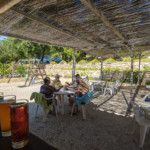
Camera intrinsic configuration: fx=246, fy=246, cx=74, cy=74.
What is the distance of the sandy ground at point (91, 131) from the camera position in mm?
5086

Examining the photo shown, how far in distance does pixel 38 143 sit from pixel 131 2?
120 inches

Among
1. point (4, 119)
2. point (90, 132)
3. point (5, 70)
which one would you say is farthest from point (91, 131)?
point (5, 70)

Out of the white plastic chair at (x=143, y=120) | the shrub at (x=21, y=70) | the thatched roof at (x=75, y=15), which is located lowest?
the white plastic chair at (x=143, y=120)

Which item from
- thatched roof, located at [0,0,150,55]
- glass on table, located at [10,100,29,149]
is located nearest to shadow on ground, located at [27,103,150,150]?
thatched roof, located at [0,0,150,55]

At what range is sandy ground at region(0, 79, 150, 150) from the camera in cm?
509

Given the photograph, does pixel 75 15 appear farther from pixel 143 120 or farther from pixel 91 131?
pixel 91 131

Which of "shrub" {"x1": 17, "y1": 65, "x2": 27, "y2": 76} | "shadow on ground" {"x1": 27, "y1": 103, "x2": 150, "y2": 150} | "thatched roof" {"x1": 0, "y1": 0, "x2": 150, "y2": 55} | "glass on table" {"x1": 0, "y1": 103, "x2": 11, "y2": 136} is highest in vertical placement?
"thatched roof" {"x1": 0, "y1": 0, "x2": 150, "y2": 55}

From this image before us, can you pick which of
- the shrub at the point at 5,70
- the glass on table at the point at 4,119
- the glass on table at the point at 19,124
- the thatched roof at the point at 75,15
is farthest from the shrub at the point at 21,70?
the glass on table at the point at 19,124

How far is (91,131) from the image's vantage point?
6.07 m

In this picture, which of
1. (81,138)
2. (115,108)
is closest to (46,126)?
(81,138)

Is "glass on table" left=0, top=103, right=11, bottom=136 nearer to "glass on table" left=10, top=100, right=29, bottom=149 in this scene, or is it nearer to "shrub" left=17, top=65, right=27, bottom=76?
"glass on table" left=10, top=100, right=29, bottom=149

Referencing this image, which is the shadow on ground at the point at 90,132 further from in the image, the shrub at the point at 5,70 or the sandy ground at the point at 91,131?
the shrub at the point at 5,70

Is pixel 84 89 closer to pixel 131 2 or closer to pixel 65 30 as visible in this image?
pixel 65 30

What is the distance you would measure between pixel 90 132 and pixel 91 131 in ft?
0.30
